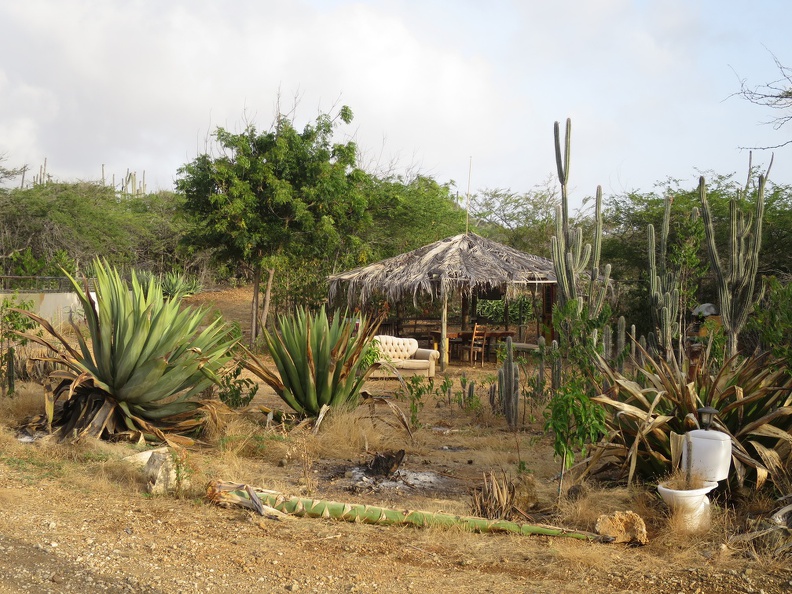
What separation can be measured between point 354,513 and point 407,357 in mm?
9640

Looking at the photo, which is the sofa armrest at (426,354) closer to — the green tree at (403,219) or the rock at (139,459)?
the green tree at (403,219)

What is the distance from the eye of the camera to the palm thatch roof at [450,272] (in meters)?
16.3

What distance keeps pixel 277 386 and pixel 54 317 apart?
1342 centimetres

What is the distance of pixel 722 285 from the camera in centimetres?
1085

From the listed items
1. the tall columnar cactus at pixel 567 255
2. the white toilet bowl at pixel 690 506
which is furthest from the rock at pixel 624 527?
the tall columnar cactus at pixel 567 255

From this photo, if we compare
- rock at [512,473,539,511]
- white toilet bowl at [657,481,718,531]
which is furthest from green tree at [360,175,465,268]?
white toilet bowl at [657,481,718,531]

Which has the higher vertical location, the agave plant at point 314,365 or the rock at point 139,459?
the agave plant at point 314,365

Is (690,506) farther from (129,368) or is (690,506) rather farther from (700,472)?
(129,368)

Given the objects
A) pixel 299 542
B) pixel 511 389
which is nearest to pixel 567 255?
pixel 511 389

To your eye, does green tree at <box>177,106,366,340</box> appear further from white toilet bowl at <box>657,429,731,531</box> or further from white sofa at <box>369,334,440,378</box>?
white toilet bowl at <box>657,429,731,531</box>

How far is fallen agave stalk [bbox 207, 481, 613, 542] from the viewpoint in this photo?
201 inches

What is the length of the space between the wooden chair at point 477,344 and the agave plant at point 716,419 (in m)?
10.5

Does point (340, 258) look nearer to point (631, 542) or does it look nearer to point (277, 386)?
point (277, 386)

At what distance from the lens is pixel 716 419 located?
19.1ft
